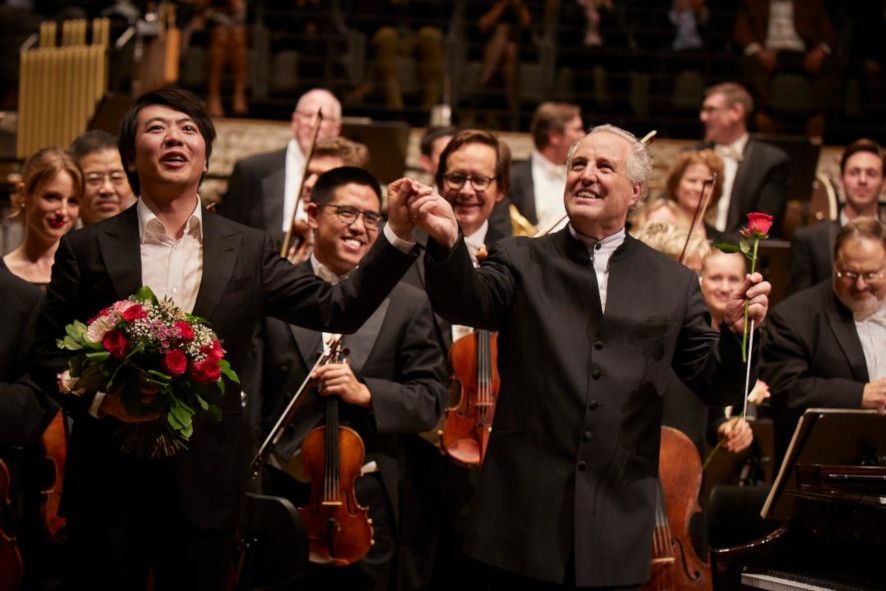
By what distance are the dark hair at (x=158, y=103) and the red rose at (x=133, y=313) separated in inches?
Answer: 16.2

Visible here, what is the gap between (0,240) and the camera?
7.90m

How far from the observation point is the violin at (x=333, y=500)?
153 inches

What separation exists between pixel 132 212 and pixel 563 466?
1164mm

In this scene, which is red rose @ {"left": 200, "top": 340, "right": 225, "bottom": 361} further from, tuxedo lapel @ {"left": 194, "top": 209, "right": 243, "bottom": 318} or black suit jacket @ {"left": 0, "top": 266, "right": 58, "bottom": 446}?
black suit jacket @ {"left": 0, "top": 266, "right": 58, "bottom": 446}

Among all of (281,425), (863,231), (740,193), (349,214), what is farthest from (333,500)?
(740,193)

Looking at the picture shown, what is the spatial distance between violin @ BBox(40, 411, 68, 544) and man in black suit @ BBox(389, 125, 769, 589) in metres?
1.63

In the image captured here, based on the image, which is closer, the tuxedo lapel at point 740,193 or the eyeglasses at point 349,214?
the eyeglasses at point 349,214

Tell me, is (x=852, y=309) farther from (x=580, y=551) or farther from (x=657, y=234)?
(x=580, y=551)

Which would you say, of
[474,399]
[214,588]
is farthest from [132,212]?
[474,399]

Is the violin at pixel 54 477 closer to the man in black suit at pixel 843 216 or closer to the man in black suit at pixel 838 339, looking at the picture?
the man in black suit at pixel 838 339

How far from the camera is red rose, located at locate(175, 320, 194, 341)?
9.46ft

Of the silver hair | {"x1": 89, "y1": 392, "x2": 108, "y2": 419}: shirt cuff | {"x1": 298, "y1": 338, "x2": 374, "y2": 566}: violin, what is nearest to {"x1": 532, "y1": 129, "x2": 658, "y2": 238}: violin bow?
the silver hair

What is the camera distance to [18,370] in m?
3.84

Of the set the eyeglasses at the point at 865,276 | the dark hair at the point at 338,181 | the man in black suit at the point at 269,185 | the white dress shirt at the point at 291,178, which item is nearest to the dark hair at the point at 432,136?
the man in black suit at the point at 269,185
